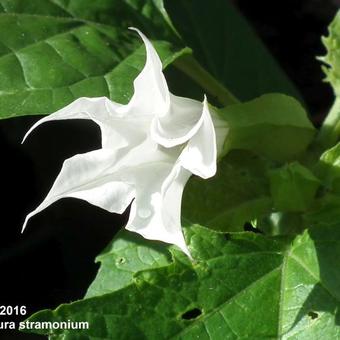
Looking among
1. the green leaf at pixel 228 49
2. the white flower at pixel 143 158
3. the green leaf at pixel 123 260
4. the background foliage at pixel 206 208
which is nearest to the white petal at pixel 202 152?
the white flower at pixel 143 158

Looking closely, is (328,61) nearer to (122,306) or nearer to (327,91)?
(122,306)

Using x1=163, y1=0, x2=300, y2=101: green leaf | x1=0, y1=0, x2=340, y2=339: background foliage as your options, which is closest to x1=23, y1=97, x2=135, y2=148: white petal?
x1=0, y1=0, x2=340, y2=339: background foliage

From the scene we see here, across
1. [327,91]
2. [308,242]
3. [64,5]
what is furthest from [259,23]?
[308,242]

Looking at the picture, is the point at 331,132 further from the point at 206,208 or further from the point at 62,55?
the point at 62,55

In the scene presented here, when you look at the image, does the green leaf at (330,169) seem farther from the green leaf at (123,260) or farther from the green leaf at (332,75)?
the green leaf at (123,260)

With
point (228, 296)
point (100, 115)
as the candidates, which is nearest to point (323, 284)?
point (228, 296)

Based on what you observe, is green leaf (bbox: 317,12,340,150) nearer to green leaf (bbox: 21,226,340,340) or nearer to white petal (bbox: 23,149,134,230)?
green leaf (bbox: 21,226,340,340)
